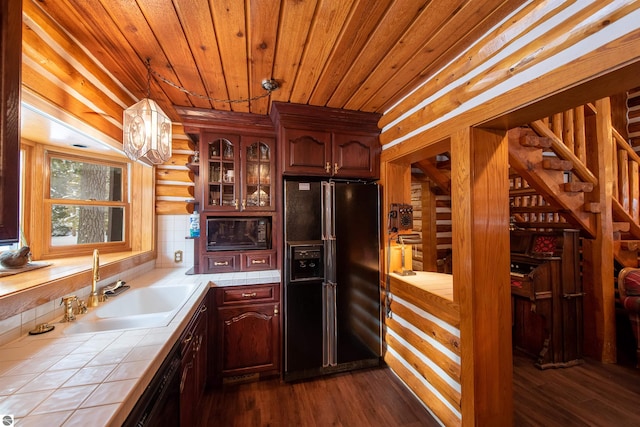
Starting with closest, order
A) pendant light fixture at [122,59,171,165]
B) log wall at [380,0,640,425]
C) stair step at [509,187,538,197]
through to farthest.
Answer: log wall at [380,0,640,425]
pendant light fixture at [122,59,171,165]
stair step at [509,187,538,197]

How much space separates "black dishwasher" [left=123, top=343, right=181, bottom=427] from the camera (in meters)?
0.81

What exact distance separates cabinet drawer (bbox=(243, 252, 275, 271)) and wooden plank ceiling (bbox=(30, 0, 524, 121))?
153cm

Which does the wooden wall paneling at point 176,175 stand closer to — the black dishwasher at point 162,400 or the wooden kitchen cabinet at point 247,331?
the wooden kitchen cabinet at point 247,331

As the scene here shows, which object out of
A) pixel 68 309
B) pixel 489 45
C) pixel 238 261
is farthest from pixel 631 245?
pixel 68 309

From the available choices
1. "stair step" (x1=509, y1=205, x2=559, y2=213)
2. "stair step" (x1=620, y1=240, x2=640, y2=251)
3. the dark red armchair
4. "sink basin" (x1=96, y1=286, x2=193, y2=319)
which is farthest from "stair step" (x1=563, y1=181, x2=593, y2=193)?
"sink basin" (x1=96, y1=286, x2=193, y2=319)

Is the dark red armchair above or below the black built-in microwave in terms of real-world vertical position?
below

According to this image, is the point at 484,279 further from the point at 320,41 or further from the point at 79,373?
the point at 79,373

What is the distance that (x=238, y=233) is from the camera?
2443 mm

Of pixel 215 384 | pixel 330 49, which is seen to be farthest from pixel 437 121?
pixel 215 384

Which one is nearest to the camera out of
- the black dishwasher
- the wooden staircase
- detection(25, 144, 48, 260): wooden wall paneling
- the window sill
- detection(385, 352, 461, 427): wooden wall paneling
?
the black dishwasher

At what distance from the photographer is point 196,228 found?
8.05 ft

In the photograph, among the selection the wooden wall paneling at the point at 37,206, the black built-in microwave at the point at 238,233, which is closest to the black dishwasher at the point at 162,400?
the black built-in microwave at the point at 238,233

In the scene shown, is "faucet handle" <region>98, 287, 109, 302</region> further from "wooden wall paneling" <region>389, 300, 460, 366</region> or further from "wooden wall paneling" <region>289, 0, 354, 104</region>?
"wooden wall paneling" <region>389, 300, 460, 366</region>

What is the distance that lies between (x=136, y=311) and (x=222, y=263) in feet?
2.43
